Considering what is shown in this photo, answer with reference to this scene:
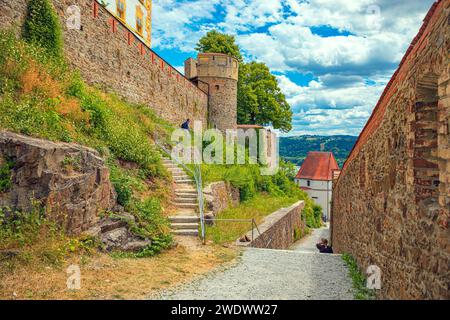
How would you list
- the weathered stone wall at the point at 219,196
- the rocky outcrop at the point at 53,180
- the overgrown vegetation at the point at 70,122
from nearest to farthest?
the rocky outcrop at the point at 53,180
the overgrown vegetation at the point at 70,122
the weathered stone wall at the point at 219,196

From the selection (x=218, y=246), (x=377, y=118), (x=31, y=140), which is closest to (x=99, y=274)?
(x=31, y=140)

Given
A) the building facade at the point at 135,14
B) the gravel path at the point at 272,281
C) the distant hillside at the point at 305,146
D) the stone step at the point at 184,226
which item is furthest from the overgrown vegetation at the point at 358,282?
the distant hillside at the point at 305,146

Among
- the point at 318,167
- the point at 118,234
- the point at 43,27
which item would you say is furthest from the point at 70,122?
the point at 318,167

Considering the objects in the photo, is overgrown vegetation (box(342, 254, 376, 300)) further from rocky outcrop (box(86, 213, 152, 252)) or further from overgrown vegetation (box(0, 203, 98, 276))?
overgrown vegetation (box(0, 203, 98, 276))

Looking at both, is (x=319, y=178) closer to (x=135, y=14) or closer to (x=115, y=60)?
(x=135, y=14)

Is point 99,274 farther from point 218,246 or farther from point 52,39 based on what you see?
point 52,39

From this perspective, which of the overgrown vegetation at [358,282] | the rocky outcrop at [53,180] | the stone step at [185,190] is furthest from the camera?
the stone step at [185,190]

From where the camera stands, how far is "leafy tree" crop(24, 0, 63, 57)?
11.1 metres

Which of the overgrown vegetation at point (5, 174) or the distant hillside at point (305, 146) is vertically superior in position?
the distant hillside at point (305, 146)

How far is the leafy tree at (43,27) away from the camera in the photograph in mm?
11055

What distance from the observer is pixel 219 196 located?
14680 mm

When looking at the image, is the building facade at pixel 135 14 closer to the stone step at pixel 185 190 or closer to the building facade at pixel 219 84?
the building facade at pixel 219 84

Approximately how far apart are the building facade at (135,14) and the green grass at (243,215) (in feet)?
48.1

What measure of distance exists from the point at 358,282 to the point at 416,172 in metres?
3.33
